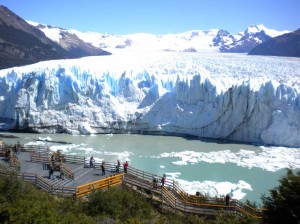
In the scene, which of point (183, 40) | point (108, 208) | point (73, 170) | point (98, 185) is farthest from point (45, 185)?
point (183, 40)

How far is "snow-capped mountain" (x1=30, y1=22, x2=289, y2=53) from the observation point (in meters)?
102

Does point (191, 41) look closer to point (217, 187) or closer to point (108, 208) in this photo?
point (217, 187)

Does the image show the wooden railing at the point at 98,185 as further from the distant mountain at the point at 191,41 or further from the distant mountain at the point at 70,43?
the distant mountain at the point at 191,41

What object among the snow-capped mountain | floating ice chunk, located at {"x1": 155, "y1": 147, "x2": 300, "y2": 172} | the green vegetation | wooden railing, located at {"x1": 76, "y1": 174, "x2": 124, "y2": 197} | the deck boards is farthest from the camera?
the snow-capped mountain

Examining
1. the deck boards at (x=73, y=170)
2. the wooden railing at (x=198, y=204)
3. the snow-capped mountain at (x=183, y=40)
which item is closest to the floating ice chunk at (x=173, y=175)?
the deck boards at (x=73, y=170)

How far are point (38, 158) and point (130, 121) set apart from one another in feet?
37.4

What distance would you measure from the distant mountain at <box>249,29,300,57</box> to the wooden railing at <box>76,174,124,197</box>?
46.7 meters

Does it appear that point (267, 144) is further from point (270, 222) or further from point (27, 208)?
point (27, 208)

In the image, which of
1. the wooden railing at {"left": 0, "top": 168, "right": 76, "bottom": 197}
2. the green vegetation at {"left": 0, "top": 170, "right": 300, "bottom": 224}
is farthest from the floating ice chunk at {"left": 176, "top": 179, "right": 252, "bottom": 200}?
the wooden railing at {"left": 0, "top": 168, "right": 76, "bottom": 197}

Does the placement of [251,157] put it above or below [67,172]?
below

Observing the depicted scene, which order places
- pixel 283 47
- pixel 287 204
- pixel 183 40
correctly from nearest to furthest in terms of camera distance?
1. pixel 287 204
2. pixel 283 47
3. pixel 183 40

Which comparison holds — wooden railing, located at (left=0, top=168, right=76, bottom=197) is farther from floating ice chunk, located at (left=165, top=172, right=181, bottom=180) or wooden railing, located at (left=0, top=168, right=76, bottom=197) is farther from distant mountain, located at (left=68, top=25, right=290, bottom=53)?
distant mountain, located at (left=68, top=25, right=290, bottom=53)

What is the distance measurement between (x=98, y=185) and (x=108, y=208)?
1560 mm

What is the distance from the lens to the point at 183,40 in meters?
127
